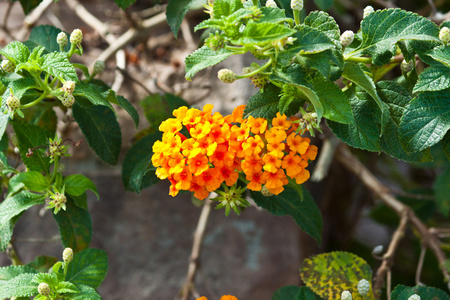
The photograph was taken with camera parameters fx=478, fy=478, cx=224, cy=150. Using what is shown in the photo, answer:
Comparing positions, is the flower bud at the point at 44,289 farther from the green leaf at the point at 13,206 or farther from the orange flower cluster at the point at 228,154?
the orange flower cluster at the point at 228,154

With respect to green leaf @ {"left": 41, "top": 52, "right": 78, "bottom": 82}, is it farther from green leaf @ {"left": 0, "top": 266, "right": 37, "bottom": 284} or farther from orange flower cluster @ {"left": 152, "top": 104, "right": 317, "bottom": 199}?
green leaf @ {"left": 0, "top": 266, "right": 37, "bottom": 284}

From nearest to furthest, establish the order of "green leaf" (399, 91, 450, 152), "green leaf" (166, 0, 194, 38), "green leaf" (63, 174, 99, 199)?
"green leaf" (399, 91, 450, 152) < "green leaf" (63, 174, 99, 199) < "green leaf" (166, 0, 194, 38)

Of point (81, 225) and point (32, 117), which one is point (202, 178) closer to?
point (81, 225)

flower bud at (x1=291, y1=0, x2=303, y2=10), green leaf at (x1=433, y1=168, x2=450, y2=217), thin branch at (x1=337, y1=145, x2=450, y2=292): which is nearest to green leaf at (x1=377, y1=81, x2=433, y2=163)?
flower bud at (x1=291, y1=0, x2=303, y2=10)

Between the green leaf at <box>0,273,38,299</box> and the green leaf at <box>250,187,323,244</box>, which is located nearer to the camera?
the green leaf at <box>0,273,38,299</box>

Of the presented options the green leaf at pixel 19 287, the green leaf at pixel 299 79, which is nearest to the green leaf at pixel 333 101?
the green leaf at pixel 299 79

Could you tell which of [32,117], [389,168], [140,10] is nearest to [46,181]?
[32,117]

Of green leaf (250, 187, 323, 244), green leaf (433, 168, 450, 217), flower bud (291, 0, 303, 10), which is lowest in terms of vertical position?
green leaf (433, 168, 450, 217)
